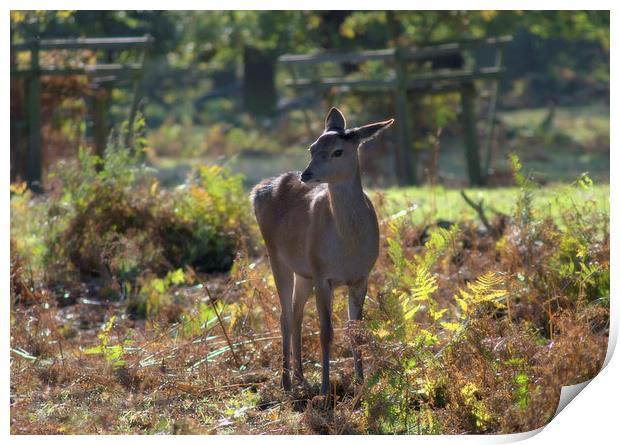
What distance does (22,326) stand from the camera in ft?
27.5

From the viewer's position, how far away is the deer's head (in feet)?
22.1

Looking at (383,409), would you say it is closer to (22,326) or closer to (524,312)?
(524,312)

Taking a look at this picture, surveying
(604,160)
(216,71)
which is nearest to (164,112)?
(216,71)

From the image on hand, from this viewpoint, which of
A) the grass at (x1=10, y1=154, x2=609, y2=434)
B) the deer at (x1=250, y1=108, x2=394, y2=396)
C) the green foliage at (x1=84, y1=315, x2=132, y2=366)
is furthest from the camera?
the green foliage at (x1=84, y1=315, x2=132, y2=366)

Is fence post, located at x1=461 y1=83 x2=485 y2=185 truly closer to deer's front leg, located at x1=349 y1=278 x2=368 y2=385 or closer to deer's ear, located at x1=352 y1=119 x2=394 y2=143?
deer's front leg, located at x1=349 y1=278 x2=368 y2=385

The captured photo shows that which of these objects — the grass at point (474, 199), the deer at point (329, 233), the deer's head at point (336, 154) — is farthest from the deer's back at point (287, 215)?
the grass at point (474, 199)

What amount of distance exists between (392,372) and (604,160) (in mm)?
14356

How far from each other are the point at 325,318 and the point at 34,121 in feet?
27.6

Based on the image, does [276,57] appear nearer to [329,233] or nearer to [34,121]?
[34,121]

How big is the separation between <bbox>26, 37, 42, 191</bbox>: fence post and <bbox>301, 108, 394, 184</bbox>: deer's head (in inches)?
313

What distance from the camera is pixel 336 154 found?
22.3ft

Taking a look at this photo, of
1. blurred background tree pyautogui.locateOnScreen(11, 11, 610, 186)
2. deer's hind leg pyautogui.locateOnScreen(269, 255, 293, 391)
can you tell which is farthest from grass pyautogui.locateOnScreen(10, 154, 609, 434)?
blurred background tree pyautogui.locateOnScreen(11, 11, 610, 186)

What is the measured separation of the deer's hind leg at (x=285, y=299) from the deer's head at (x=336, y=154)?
954 mm

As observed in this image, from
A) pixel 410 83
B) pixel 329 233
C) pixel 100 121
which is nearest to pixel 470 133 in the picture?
pixel 410 83
